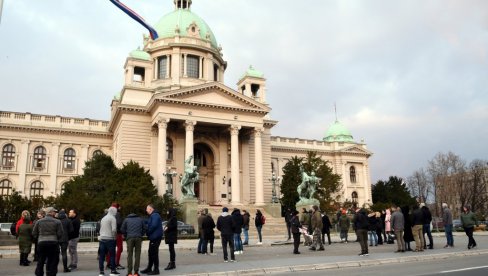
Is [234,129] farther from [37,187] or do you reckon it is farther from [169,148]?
[37,187]

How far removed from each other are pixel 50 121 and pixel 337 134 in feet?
148

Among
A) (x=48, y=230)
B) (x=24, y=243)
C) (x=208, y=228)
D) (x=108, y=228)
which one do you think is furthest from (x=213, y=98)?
(x=48, y=230)

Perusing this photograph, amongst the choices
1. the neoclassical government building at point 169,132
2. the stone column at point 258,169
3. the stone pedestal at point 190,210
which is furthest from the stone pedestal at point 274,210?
the stone pedestal at point 190,210

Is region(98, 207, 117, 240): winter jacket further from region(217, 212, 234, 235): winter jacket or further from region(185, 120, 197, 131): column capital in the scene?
region(185, 120, 197, 131): column capital

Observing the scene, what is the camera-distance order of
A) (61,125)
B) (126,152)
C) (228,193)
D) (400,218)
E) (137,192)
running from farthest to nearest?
(61,125) → (228,193) → (126,152) → (137,192) → (400,218)

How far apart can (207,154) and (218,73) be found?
15083 mm

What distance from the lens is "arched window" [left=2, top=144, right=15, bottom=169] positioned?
1972 inches

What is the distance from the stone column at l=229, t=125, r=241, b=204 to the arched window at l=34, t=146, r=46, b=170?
2315 centimetres

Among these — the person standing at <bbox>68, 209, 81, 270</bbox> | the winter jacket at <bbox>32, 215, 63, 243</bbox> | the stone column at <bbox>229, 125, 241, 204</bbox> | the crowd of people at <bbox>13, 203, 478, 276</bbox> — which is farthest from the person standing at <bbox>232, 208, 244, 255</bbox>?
the stone column at <bbox>229, 125, 241, 204</bbox>

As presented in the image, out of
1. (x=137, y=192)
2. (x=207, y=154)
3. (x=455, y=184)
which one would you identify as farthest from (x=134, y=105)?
(x=455, y=184)

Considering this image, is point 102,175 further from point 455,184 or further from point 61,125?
point 455,184

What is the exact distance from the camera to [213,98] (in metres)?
47.9

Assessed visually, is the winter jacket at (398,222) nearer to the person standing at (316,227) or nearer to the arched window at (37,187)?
the person standing at (316,227)

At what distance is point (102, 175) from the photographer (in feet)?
130
